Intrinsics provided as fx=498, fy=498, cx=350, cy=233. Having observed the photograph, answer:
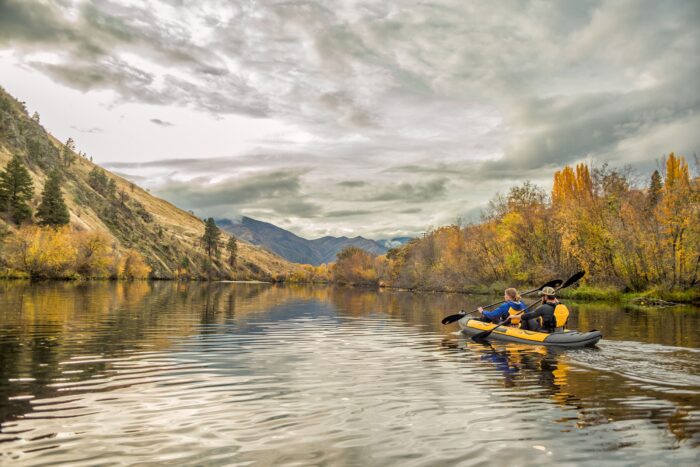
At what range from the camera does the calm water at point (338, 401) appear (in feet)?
26.4

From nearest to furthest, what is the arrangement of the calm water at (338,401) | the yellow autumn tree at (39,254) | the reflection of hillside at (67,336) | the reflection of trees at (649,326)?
the calm water at (338,401), the reflection of hillside at (67,336), the reflection of trees at (649,326), the yellow autumn tree at (39,254)

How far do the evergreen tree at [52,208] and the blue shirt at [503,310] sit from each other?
123146 millimetres

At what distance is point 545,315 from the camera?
21.1 m

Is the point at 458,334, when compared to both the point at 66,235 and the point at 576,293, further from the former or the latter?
the point at 66,235

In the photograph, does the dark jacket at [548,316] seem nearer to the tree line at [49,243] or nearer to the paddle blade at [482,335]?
the paddle blade at [482,335]

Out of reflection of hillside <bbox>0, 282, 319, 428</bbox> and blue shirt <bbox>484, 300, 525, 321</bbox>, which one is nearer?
reflection of hillside <bbox>0, 282, 319, 428</bbox>

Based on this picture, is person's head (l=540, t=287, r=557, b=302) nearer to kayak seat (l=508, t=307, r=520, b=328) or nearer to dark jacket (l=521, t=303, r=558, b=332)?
dark jacket (l=521, t=303, r=558, b=332)

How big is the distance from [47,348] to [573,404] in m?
17.0

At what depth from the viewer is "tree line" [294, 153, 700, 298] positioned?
50.5 meters

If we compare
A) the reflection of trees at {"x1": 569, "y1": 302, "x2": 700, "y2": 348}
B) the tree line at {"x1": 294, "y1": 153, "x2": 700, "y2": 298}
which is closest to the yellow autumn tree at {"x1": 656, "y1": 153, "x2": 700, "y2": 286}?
the tree line at {"x1": 294, "y1": 153, "x2": 700, "y2": 298}

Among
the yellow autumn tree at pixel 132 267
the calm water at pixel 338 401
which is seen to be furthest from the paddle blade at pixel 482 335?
the yellow autumn tree at pixel 132 267

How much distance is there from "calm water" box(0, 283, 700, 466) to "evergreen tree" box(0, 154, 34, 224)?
11060cm

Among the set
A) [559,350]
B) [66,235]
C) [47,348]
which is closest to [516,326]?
[559,350]

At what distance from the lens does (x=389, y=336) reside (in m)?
25.4
